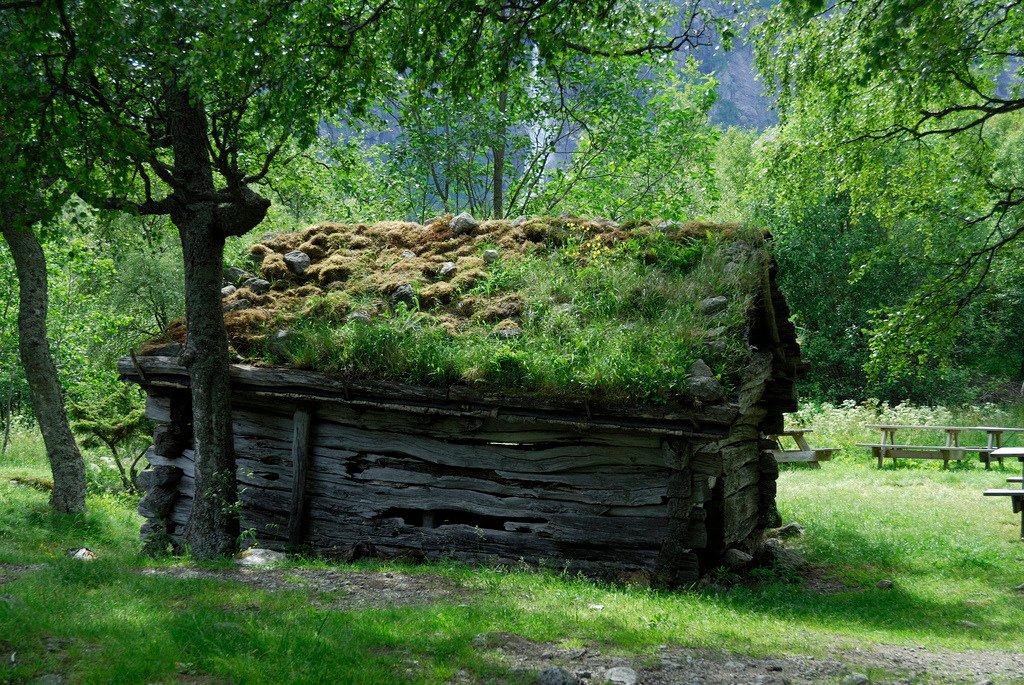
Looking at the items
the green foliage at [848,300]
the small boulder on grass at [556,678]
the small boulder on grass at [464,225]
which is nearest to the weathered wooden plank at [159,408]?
the small boulder on grass at [464,225]

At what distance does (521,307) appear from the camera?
985 cm

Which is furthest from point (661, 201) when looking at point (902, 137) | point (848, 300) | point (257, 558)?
point (257, 558)

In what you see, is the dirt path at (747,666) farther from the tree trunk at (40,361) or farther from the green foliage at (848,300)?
the green foliage at (848,300)

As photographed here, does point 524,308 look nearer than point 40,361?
Yes

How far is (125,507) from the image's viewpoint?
15.9 m

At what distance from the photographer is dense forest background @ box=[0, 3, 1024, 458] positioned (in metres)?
13.6

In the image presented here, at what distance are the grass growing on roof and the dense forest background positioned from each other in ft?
6.06

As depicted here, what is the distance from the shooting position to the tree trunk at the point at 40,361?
12.6m

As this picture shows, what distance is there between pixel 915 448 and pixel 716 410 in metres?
14.1

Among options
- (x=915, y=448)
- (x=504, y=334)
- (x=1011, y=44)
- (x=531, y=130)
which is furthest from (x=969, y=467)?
(x=504, y=334)

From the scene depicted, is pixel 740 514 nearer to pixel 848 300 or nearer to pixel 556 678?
pixel 556 678

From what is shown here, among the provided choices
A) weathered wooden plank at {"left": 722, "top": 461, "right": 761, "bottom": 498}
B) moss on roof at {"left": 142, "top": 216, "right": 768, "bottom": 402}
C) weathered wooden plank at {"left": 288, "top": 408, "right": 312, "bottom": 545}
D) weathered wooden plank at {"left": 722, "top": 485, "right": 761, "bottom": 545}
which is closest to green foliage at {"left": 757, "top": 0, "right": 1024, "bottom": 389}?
weathered wooden plank at {"left": 722, "top": 461, "right": 761, "bottom": 498}

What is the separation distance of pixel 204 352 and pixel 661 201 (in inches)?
652

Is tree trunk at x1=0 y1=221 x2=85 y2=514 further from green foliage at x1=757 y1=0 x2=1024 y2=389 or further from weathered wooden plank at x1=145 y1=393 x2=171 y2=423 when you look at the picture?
green foliage at x1=757 y1=0 x2=1024 y2=389
